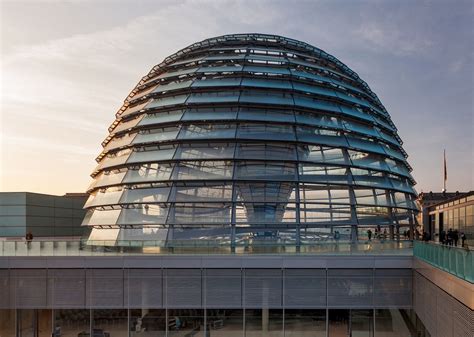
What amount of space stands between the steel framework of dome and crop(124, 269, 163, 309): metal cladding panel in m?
3.84

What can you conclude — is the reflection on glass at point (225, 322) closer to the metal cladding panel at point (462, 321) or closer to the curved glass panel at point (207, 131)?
the curved glass panel at point (207, 131)

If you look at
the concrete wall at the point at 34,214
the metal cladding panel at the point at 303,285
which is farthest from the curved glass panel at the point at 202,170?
the concrete wall at the point at 34,214

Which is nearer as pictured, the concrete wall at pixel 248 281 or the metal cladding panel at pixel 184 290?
the concrete wall at pixel 248 281

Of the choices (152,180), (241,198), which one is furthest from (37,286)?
(241,198)

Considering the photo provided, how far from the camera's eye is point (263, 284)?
21.9 meters

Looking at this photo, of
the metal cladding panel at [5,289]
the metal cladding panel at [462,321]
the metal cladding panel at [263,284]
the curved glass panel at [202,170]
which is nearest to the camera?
the metal cladding panel at [462,321]

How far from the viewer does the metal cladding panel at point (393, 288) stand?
70.9 ft

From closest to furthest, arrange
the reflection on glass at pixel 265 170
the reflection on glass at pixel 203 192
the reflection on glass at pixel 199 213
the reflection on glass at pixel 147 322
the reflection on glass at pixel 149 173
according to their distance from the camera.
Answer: the reflection on glass at pixel 147 322 < the reflection on glass at pixel 199 213 < the reflection on glass at pixel 203 192 < the reflection on glass at pixel 265 170 < the reflection on glass at pixel 149 173

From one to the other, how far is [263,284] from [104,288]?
25.3 feet

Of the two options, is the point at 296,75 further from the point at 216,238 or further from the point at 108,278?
the point at 108,278

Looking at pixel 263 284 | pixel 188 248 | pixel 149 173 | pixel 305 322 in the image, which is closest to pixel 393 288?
pixel 305 322

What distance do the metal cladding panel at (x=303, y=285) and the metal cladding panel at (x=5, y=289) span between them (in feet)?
44.5

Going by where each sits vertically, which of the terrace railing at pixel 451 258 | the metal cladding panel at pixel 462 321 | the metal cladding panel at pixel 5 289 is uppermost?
the terrace railing at pixel 451 258

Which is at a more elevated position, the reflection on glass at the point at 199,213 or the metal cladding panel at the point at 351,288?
the reflection on glass at the point at 199,213
